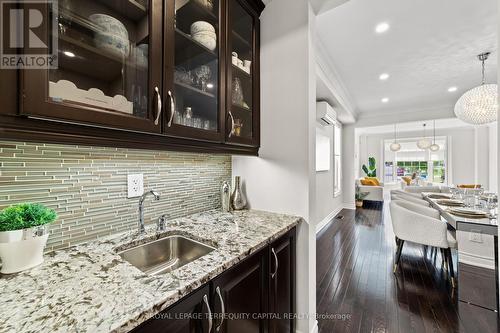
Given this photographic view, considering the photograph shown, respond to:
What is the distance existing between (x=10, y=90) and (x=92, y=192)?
559mm

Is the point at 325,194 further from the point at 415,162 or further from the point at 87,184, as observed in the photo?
the point at 415,162

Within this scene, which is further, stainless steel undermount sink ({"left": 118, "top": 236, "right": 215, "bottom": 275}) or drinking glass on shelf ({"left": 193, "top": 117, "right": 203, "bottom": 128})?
drinking glass on shelf ({"left": 193, "top": 117, "right": 203, "bottom": 128})

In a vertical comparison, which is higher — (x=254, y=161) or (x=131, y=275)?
(x=254, y=161)

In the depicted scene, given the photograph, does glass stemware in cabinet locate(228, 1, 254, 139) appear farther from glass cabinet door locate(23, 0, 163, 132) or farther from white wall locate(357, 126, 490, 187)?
white wall locate(357, 126, 490, 187)

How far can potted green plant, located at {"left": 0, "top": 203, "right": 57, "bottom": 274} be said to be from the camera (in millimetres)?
680

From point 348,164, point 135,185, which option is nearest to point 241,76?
point 135,185

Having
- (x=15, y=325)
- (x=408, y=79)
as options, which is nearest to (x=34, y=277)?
(x=15, y=325)

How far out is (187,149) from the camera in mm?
1094

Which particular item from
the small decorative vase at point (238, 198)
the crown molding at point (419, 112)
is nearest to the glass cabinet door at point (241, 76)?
the small decorative vase at point (238, 198)

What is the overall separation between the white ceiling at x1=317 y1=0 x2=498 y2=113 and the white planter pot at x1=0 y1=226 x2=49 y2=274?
8.71 feet

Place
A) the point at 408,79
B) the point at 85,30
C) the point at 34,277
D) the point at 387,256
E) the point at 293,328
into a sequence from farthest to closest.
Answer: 1. the point at 408,79
2. the point at 387,256
3. the point at 293,328
4. the point at 85,30
5. the point at 34,277

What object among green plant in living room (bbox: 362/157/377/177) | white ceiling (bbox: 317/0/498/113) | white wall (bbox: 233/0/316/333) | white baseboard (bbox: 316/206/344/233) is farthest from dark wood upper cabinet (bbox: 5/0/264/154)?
green plant in living room (bbox: 362/157/377/177)

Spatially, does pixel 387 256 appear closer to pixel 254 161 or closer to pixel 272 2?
pixel 254 161

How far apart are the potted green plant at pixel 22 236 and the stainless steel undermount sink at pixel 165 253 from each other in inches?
12.6
